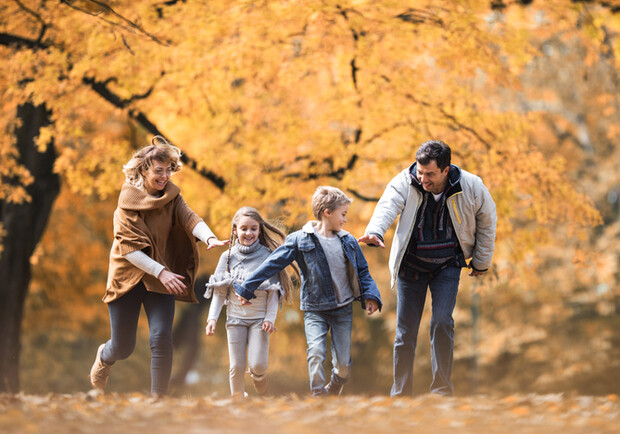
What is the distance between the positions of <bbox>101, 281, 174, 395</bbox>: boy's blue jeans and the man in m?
1.66

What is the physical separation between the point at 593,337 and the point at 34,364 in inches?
604

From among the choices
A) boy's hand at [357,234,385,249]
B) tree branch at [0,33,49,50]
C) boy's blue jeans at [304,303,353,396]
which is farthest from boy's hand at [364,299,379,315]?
tree branch at [0,33,49,50]

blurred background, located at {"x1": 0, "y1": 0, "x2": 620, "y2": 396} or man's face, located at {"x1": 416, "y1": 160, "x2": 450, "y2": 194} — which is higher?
blurred background, located at {"x1": 0, "y1": 0, "x2": 620, "y2": 396}

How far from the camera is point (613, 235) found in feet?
61.0

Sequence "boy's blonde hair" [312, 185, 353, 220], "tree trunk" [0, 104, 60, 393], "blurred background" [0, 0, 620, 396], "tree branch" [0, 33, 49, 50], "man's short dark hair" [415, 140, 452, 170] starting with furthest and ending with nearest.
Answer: "tree trunk" [0, 104, 60, 393] → "tree branch" [0, 33, 49, 50] → "blurred background" [0, 0, 620, 396] → "boy's blonde hair" [312, 185, 353, 220] → "man's short dark hair" [415, 140, 452, 170]

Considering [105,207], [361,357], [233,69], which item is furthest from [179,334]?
[233,69]

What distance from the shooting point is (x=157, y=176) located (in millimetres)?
5277

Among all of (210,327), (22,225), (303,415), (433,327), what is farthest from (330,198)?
(22,225)

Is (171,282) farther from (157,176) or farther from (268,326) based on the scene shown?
(268,326)

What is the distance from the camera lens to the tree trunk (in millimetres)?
10797

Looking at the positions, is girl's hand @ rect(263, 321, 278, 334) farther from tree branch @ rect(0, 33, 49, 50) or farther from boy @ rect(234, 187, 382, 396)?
tree branch @ rect(0, 33, 49, 50)

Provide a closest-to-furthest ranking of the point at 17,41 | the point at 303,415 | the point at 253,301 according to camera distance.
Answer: the point at 303,415, the point at 253,301, the point at 17,41

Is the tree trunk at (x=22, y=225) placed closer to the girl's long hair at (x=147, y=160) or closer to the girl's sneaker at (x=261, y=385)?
the girl's sneaker at (x=261, y=385)

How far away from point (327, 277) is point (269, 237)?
762 millimetres
